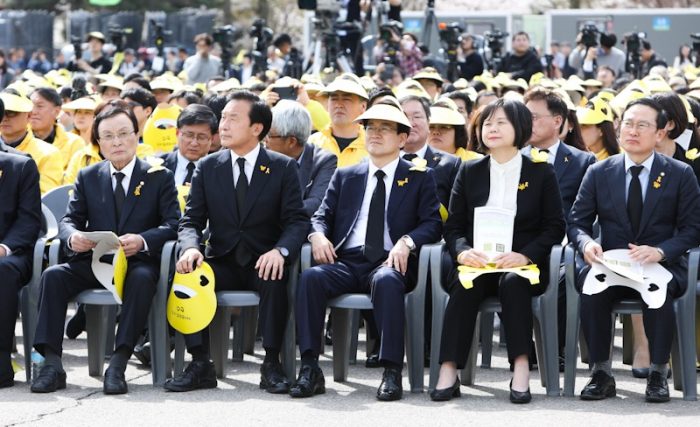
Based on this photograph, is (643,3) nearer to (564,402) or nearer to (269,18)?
(269,18)

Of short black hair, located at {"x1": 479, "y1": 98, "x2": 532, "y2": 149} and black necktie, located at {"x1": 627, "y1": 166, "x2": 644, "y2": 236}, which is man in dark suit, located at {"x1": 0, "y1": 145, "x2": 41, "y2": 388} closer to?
short black hair, located at {"x1": 479, "y1": 98, "x2": 532, "y2": 149}

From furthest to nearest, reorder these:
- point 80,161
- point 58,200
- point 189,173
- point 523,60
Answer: point 523,60 → point 80,161 → point 189,173 → point 58,200

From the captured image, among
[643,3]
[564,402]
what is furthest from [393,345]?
[643,3]

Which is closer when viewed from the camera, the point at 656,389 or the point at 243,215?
the point at 656,389

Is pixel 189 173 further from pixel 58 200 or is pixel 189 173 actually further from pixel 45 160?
pixel 45 160

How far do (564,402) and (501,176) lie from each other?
4.22 feet

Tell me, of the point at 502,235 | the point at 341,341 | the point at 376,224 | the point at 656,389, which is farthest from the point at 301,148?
the point at 656,389

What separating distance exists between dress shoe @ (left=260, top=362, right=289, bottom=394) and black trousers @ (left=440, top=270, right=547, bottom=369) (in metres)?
0.86

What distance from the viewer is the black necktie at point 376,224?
8.02 metres

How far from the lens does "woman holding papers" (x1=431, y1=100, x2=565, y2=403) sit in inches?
297

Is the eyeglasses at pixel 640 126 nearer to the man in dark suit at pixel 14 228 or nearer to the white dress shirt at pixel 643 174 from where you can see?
the white dress shirt at pixel 643 174

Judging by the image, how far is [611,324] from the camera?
25.0 ft

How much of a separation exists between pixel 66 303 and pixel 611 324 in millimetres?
2917

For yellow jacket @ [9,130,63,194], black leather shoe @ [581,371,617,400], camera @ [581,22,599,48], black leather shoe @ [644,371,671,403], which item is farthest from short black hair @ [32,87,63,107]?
camera @ [581,22,599,48]
